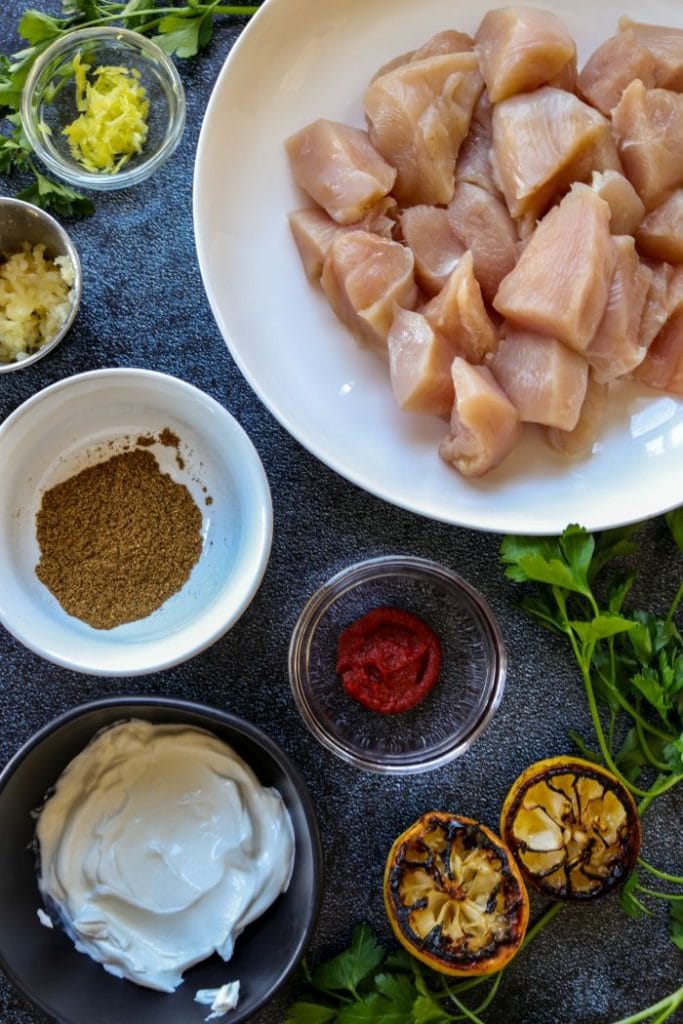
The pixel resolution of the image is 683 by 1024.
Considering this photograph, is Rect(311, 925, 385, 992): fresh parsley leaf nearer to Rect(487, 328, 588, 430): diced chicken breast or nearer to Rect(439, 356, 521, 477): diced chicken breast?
Rect(439, 356, 521, 477): diced chicken breast

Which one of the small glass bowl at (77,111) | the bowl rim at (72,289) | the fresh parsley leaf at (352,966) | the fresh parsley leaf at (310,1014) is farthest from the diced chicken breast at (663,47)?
the fresh parsley leaf at (310,1014)

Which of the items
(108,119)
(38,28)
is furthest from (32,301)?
(38,28)

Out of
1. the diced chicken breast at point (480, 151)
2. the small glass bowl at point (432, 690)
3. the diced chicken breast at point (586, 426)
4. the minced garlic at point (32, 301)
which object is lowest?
the small glass bowl at point (432, 690)

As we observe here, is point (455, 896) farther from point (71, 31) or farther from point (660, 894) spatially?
point (71, 31)

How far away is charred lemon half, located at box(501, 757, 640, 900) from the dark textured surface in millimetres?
122

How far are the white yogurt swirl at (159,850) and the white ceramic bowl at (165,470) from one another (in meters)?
0.17

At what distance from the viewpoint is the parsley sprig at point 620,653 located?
162 cm

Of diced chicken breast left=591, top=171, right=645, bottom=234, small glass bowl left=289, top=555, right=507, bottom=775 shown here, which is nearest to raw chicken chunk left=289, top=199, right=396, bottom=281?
diced chicken breast left=591, top=171, right=645, bottom=234

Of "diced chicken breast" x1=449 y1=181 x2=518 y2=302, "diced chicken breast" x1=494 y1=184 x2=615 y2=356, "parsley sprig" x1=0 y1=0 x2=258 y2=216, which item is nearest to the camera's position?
"diced chicken breast" x1=494 y1=184 x2=615 y2=356

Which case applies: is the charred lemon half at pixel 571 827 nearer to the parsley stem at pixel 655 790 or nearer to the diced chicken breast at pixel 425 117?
the parsley stem at pixel 655 790

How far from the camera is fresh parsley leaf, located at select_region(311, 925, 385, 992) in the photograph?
5.54 ft

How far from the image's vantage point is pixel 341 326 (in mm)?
1701

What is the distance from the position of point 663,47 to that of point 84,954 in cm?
183

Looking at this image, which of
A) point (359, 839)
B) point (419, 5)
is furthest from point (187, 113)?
point (359, 839)
